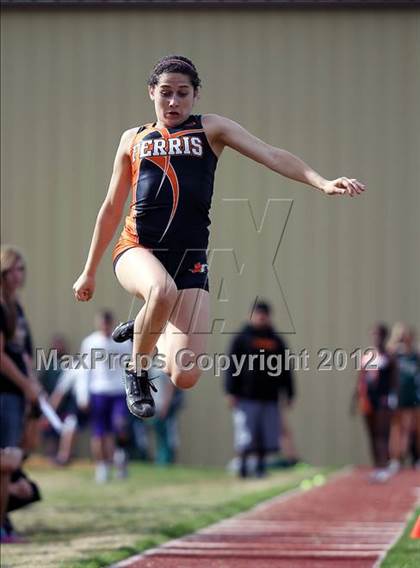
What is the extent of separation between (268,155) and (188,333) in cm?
109

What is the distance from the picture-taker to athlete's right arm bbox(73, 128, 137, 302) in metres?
6.80

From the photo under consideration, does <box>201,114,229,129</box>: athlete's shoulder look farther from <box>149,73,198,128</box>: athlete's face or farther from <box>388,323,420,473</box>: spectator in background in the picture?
<box>388,323,420,473</box>: spectator in background

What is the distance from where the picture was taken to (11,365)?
8781mm

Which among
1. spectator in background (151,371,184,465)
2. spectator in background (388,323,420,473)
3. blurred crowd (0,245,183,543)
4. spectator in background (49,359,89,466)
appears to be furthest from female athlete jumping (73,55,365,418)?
spectator in background (151,371,184,465)

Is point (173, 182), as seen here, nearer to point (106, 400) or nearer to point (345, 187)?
point (345, 187)

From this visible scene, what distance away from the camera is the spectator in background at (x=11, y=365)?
8758mm

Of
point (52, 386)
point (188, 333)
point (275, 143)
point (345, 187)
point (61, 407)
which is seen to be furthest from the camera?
point (275, 143)

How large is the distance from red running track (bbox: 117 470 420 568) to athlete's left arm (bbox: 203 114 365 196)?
105 inches

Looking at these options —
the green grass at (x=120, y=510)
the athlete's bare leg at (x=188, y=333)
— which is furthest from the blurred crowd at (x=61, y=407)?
the athlete's bare leg at (x=188, y=333)

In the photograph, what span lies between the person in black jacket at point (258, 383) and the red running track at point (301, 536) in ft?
8.34

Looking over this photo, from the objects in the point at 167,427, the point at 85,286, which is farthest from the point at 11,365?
the point at 167,427

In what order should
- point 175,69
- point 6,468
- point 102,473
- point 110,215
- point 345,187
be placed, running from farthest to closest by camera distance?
point 102,473, point 6,468, point 110,215, point 175,69, point 345,187

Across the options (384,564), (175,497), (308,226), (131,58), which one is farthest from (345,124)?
(384,564)

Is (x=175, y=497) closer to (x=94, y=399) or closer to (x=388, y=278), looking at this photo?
A: (x=94, y=399)
